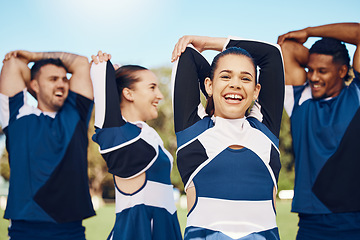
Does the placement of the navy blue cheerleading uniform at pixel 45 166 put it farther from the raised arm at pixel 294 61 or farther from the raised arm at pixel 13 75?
the raised arm at pixel 294 61

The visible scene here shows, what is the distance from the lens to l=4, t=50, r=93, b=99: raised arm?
13.0 ft

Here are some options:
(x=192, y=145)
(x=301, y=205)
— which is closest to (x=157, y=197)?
(x=192, y=145)

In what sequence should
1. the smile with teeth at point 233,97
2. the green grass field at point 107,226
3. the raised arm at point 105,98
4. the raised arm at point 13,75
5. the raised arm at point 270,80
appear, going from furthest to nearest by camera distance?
the green grass field at point 107,226 < the raised arm at point 13,75 < the raised arm at point 105,98 < the raised arm at point 270,80 < the smile with teeth at point 233,97

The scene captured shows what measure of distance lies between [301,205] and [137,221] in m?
1.45

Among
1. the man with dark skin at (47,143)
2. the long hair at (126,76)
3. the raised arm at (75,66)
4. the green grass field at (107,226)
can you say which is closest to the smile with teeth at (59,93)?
the man with dark skin at (47,143)

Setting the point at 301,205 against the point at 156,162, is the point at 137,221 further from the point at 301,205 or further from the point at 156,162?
the point at 301,205

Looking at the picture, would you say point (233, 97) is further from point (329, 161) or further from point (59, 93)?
point (59, 93)

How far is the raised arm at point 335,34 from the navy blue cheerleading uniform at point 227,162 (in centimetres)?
146

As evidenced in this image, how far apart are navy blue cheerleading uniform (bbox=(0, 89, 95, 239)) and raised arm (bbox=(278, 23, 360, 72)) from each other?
2.31 m

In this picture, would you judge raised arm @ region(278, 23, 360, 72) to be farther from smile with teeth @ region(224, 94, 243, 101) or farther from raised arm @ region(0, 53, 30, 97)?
raised arm @ region(0, 53, 30, 97)

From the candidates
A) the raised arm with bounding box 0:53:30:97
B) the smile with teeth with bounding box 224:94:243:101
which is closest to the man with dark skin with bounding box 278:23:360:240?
the smile with teeth with bounding box 224:94:243:101

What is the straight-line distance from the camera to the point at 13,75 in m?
3.86

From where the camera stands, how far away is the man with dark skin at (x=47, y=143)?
3568 millimetres

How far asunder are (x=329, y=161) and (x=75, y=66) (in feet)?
8.80
